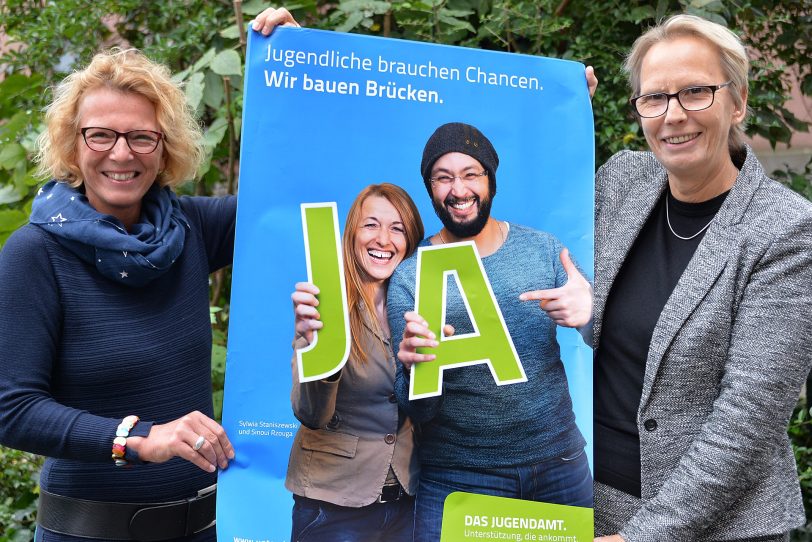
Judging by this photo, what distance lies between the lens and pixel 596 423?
1897mm

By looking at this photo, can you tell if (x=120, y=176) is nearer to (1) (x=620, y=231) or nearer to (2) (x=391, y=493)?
(2) (x=391, y=493)

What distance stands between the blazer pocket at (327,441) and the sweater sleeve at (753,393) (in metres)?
0.58

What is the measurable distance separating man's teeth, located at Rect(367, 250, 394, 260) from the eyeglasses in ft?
0.57

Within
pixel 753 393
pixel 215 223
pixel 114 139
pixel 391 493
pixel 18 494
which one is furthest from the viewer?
pixel 18 494

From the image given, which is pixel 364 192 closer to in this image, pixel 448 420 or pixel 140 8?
pixel 448 420

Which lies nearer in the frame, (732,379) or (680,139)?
(732,379)

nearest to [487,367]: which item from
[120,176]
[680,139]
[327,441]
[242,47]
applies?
[327,441]

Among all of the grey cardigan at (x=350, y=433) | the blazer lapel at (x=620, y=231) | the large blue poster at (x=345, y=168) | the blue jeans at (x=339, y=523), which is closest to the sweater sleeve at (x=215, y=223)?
the large blue poster at (x=345, y=168)

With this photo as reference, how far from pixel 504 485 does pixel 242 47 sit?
1827mm

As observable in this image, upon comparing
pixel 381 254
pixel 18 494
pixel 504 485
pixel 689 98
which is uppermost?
Result: pixel 689 98

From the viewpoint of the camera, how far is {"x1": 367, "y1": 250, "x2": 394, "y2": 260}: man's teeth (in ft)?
5.86

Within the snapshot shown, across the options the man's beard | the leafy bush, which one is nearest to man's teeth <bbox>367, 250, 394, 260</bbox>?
the man's beard

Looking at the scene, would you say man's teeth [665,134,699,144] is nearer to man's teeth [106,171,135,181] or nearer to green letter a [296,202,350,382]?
green letter a [296,202,350,382]

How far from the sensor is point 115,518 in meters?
1.85
